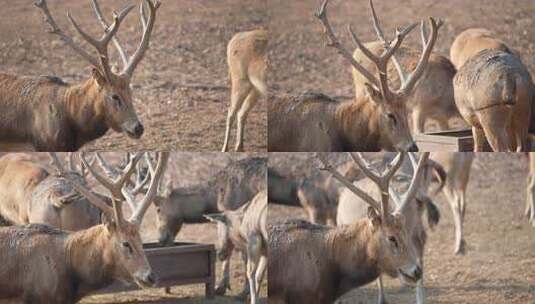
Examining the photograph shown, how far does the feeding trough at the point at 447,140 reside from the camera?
845 cm

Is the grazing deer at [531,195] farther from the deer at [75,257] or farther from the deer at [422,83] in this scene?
the deer at [75,257]

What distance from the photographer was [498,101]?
827 centimetres

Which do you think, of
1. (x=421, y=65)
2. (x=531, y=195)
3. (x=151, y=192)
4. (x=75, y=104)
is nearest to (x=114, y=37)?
(x=75, y=104)

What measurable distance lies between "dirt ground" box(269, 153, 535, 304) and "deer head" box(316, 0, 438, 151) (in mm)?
475

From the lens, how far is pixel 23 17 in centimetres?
854

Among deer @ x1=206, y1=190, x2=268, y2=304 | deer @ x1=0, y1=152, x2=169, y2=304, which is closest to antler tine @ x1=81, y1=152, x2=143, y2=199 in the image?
deer @ x1=0, y1=152, x2=169, y2=304

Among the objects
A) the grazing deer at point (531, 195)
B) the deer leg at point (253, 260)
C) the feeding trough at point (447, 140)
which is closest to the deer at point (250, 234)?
the deer leg at point (253, 260)

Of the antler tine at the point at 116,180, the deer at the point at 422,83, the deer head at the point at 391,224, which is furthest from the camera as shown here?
the deer at the point at 422,83

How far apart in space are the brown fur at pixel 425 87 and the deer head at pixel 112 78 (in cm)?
118

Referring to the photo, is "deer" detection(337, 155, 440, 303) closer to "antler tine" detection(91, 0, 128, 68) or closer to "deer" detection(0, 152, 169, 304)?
"deer" detection(0, 152, 169, 304)

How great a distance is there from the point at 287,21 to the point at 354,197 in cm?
102

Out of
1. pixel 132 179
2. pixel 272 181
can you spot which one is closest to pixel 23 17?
pixel 132 179

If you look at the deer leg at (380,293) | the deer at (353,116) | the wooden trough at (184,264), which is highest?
the deer at (353,116)

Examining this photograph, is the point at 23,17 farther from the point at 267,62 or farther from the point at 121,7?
the point at 267,62
